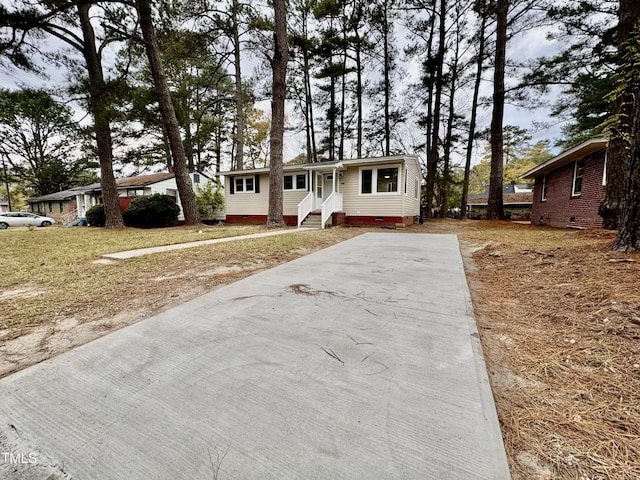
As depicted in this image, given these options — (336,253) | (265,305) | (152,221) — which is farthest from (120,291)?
(152,221)

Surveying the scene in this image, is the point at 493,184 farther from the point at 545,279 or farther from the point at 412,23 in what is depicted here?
the point at 545,279

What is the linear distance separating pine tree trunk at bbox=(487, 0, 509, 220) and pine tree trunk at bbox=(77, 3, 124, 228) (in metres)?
17.1

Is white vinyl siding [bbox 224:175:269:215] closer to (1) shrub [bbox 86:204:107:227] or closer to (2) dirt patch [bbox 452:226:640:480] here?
(1) shrub [bbox 86:204:107:227]

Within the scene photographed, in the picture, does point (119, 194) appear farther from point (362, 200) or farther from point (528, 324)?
point (528, 324)

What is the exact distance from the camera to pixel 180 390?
1403 millimetres

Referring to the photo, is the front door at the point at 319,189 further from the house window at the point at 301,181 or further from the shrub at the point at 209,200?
the shrub at the point at 209,200

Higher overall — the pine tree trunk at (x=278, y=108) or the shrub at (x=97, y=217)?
the pine tree trunk at (x=278, y=108)

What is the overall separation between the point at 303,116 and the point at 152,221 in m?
12.9

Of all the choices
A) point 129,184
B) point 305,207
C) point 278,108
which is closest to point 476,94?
point 278,108

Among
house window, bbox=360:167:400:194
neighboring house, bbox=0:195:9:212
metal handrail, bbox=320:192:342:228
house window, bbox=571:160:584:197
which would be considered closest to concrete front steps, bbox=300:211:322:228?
metal handrail, bbox=320:192:342:228

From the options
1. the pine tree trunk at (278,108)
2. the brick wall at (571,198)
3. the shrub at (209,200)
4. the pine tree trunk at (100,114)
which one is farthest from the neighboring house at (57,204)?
the brick wall at (571,198)

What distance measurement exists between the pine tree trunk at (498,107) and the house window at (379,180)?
20.6 feet

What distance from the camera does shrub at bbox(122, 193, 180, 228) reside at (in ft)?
42.4

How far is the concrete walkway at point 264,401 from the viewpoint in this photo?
0.99 m
